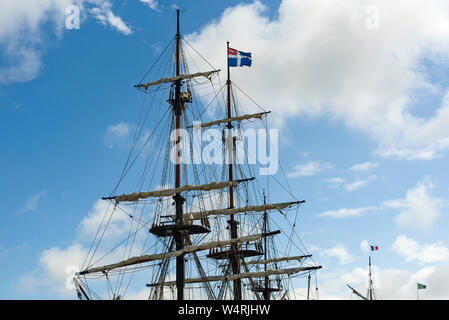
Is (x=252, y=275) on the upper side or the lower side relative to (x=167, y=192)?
lower

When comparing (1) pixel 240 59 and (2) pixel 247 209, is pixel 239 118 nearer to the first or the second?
(1) pixel 240 59

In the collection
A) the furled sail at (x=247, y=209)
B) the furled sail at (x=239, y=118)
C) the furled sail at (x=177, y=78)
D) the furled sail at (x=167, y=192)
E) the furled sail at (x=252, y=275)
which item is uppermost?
the furled sail at (x=239, y=118)

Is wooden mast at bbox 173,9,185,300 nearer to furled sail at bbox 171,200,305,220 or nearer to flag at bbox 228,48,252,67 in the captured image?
flag at bbox 228,48,252,67

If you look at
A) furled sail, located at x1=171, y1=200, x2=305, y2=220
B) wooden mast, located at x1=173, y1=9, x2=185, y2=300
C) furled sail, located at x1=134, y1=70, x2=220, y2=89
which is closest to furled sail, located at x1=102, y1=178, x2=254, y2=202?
wooden mast, located at x1=173, y1=9, x2=185, y2=300

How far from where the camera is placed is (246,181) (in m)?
67.2

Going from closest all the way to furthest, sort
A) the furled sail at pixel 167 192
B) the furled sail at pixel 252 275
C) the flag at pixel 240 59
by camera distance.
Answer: the furled sail at pixel 167 192, the furled sail at pixel 252 275, the flag at pixel 240 59

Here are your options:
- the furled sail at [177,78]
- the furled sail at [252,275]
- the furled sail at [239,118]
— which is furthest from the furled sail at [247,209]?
the furled sail at [177,78]

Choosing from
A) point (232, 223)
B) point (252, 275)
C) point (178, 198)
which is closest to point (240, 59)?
point (232, 223)

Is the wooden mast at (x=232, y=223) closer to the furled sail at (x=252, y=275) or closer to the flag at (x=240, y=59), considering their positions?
the flag at (x=240, y=59)

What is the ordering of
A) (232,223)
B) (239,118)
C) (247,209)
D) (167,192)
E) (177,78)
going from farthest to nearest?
(239,118) < (232,223) < (247,209) < (177,78) < (167,192)
